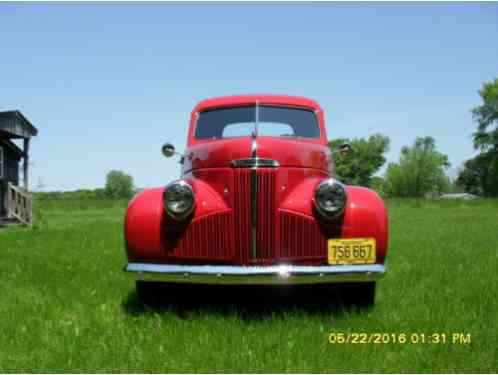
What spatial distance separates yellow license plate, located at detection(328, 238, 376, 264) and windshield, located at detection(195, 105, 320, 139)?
1621mm

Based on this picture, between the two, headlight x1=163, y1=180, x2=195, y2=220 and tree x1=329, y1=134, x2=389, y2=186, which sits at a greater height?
tree x1=329, y1=134, x2=389, y2=186

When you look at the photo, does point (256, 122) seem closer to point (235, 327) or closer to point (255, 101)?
point (255, 101)

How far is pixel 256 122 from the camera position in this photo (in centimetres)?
443

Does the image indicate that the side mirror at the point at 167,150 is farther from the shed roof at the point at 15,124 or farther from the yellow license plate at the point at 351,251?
the shed roof at the point at 15,124

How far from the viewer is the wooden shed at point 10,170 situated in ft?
49.8

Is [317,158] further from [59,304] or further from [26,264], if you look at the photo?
[26,264]

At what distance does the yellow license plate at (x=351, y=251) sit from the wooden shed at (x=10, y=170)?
14.2 meters

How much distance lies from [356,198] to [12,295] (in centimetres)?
343

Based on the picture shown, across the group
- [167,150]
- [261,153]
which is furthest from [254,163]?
[167,150]

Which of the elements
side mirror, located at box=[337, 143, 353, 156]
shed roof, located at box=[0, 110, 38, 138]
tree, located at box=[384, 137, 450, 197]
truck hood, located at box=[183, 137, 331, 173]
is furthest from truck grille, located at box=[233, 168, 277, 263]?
tree, located at box=[384, 137, 450, 197]

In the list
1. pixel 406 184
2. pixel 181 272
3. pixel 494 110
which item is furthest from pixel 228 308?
pixel 406 184

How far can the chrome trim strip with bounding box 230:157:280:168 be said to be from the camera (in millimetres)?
3387

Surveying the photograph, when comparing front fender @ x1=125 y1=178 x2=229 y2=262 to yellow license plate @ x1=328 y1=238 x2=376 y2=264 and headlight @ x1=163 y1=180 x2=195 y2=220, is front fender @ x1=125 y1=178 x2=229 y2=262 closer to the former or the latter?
headlight @ x1=163 y1=180 x2=195 y2=220

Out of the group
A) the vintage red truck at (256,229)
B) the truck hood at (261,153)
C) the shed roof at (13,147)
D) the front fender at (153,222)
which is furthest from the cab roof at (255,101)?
the shed roof at (13,147)
